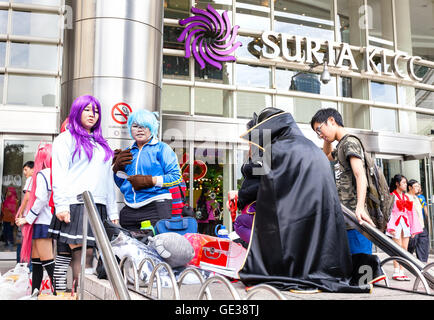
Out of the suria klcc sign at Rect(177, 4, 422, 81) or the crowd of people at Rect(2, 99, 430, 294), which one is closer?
the crowd of people at Rect(2, 99, 430, 294)

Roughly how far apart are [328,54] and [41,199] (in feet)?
35.0

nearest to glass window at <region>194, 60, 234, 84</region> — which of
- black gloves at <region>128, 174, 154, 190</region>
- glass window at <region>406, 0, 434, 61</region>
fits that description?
glass window at <region>406, 0, 434, 61</region>

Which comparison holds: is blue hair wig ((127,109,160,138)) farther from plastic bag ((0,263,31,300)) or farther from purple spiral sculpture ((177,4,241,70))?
purple spiral sculpture ((177,4,241,70))

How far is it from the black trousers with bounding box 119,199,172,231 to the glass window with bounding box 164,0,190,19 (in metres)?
8.95

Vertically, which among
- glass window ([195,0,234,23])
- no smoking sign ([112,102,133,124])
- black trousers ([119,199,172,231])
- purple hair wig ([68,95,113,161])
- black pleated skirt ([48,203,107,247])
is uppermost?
glass window ([195,0,234,23])

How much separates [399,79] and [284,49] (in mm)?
4477

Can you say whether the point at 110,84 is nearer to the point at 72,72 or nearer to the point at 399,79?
the point at 72,72

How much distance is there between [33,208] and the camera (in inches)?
166

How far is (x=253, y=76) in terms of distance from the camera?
481 inches

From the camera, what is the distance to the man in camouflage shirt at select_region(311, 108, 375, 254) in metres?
3.35

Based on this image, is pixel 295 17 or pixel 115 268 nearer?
pixel 115 268

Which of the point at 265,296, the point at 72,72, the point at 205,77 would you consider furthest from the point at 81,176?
the point at 205,77

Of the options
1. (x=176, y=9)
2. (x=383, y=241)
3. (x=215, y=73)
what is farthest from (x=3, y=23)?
(x=383, y=241)
